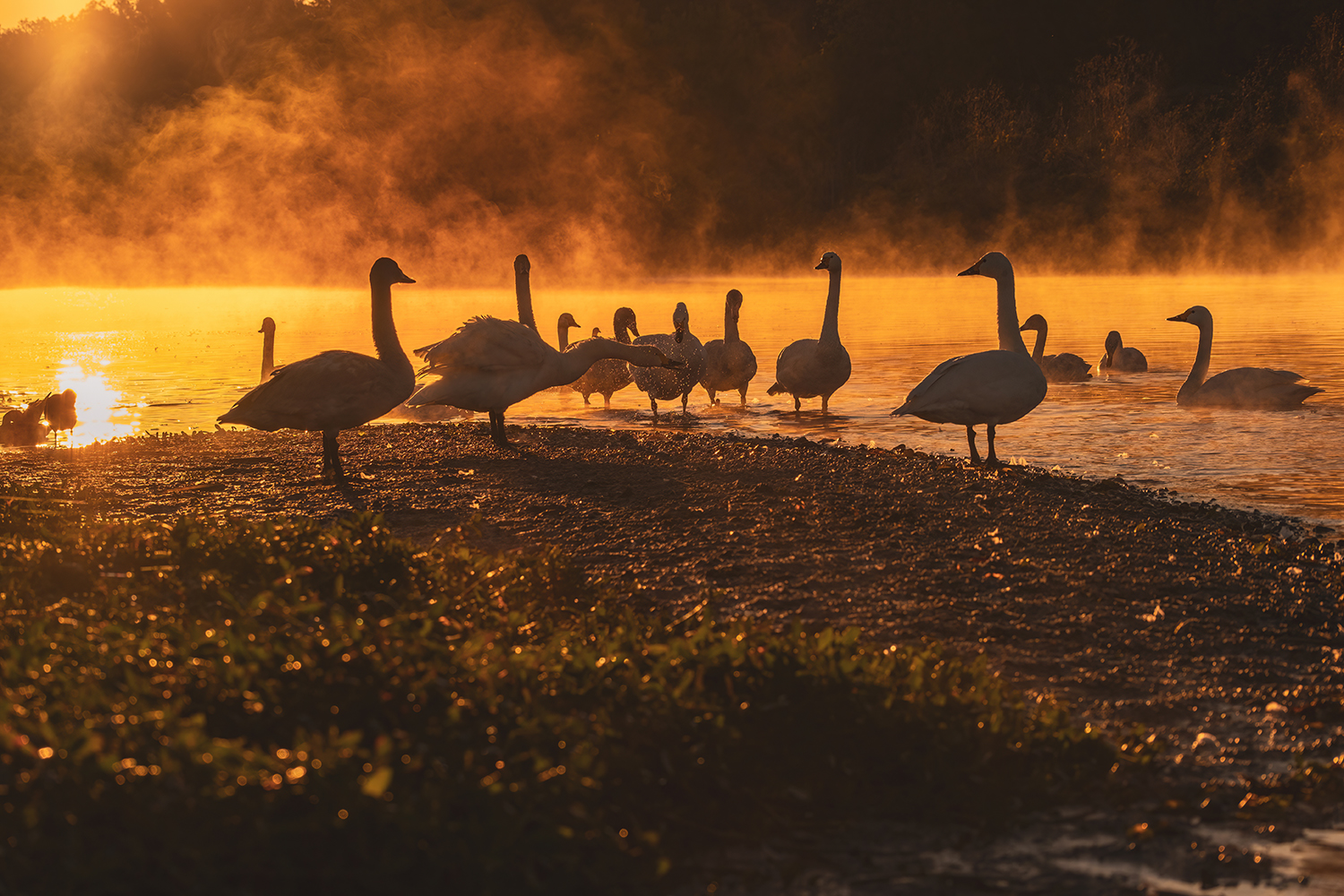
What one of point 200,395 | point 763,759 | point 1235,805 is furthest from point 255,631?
point 200,395

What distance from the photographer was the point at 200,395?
19.8 metres

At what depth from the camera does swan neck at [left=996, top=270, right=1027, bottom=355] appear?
12.3m

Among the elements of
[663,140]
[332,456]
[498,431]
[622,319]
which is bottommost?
[332,456]

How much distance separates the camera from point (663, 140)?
228ft

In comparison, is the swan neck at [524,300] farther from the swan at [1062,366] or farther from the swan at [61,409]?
the swan at [1062,366]

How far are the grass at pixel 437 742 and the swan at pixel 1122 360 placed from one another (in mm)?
17949

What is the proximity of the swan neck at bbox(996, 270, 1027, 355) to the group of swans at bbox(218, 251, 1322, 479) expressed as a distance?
0.04ft

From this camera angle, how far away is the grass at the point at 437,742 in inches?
146

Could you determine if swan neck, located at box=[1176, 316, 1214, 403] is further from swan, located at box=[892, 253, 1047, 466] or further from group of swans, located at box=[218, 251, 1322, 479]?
swan, located at box=[892, 253, 1047, 466]

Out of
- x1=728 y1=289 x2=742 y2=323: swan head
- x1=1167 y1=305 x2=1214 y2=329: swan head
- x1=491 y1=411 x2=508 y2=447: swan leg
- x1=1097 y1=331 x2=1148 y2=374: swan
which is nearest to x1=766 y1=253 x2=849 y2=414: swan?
x1=728 y1=289 x2=742 y2=323: swan head

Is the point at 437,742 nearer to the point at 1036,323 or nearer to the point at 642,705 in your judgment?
the point at 642,705

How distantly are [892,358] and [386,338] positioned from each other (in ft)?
50.0

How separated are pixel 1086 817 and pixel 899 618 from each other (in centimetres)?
237

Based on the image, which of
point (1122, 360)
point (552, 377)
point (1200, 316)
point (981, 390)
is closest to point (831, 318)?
point (552, 377)
